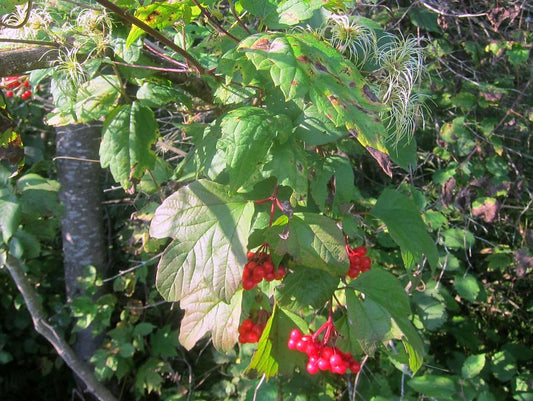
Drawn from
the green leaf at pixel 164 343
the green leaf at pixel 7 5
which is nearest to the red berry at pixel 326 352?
the green leaf at pixel 7 5

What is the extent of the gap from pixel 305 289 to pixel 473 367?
4.39 feet

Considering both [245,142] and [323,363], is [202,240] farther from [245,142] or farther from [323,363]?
[323,363]

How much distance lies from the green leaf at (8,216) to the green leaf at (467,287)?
6.48 feet

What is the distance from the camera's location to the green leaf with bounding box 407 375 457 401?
1.73m

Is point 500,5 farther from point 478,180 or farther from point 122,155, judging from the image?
point 122,155

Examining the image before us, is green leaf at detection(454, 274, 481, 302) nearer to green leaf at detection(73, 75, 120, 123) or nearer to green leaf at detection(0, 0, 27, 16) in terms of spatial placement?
green leaf at detection(73, 75, 120, 123)

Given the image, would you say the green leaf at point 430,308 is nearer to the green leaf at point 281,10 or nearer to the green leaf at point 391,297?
the green leaf at point 391,297

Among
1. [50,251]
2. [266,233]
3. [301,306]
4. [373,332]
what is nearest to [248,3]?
[266,233]

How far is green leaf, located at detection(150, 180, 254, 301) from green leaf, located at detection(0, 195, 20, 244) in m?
1.23

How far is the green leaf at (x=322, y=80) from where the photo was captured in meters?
0.69

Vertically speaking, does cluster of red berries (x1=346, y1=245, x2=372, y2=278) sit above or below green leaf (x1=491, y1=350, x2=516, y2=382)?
above

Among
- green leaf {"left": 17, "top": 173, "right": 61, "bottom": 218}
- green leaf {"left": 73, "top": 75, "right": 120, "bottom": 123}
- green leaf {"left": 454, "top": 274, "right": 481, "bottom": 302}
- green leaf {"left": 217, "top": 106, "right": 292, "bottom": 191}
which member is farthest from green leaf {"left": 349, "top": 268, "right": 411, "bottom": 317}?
green leaf {"left": 17, "top": 173, "right": 61, "bottom": 218}

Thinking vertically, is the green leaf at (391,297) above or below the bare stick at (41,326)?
above

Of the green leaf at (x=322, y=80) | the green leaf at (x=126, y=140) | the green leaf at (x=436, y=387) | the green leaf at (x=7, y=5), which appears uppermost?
the green leaf at (x=7, y=5)
